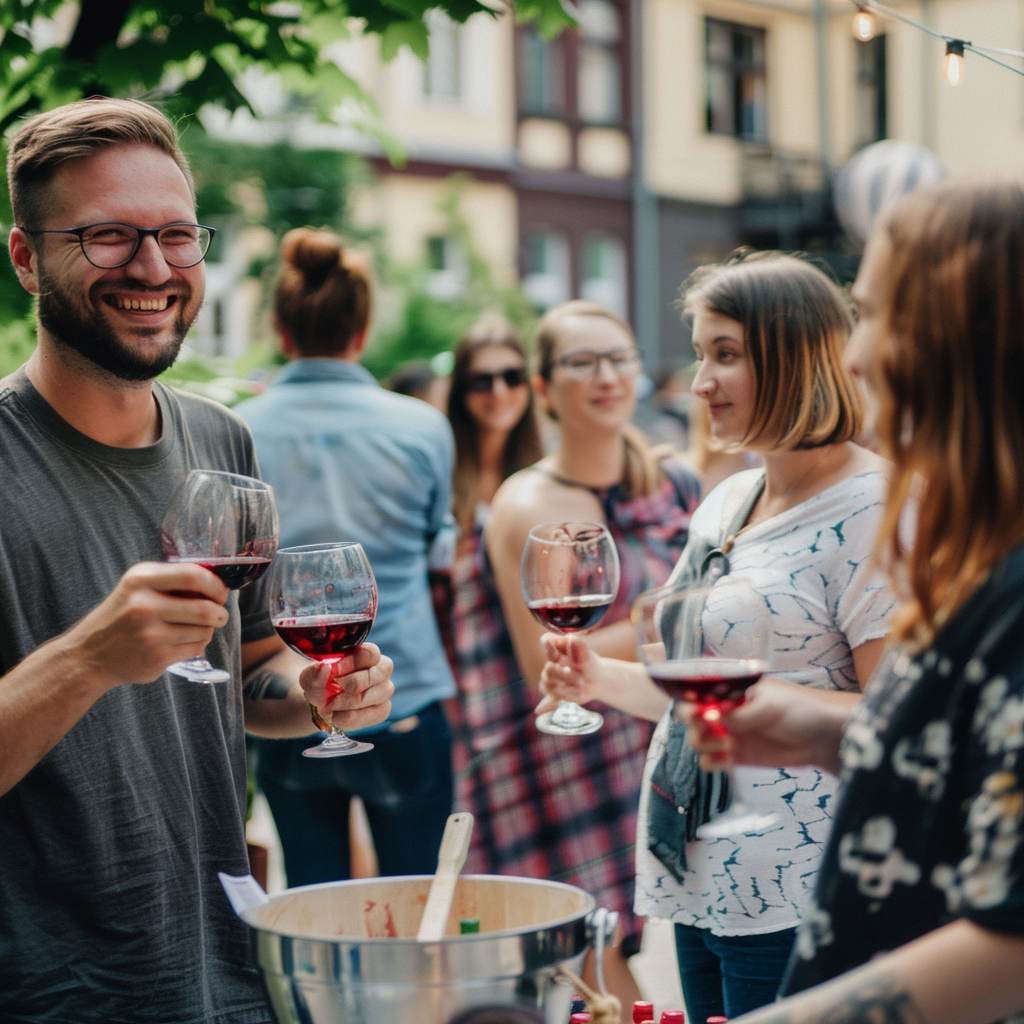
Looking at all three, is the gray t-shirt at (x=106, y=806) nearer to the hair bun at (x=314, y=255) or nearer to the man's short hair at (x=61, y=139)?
the man's short hair at (x=61, y=139)

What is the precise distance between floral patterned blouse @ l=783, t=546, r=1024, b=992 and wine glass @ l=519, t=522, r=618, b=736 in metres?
1.08

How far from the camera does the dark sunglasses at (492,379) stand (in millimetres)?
4805

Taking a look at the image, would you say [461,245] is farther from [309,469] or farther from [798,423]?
[798,423]

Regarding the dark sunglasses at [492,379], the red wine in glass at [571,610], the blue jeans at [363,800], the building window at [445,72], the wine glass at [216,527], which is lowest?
the blue jeans at [363,800]

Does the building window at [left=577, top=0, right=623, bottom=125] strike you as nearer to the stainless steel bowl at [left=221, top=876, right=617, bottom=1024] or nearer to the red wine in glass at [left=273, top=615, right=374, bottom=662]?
the red wine in glass at [left=273, top=615, right=374, bottom=662]

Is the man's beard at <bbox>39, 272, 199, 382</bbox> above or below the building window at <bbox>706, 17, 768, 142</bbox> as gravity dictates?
below

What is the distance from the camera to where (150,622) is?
1.46 m

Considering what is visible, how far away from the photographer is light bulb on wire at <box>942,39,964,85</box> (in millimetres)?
2554

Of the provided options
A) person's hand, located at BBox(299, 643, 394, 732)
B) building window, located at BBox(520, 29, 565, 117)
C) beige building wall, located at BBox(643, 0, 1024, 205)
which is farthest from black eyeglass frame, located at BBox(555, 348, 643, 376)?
beige building wall, located at BBox(643, 0, 1024, 205)

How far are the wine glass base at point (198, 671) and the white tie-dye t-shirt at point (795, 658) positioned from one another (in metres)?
0.96

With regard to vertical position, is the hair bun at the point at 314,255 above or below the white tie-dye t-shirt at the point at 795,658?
above

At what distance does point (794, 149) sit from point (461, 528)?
21663mm

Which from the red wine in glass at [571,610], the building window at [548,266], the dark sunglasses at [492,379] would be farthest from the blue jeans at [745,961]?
the building window at [548,266]

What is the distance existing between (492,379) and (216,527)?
3.20 metres
